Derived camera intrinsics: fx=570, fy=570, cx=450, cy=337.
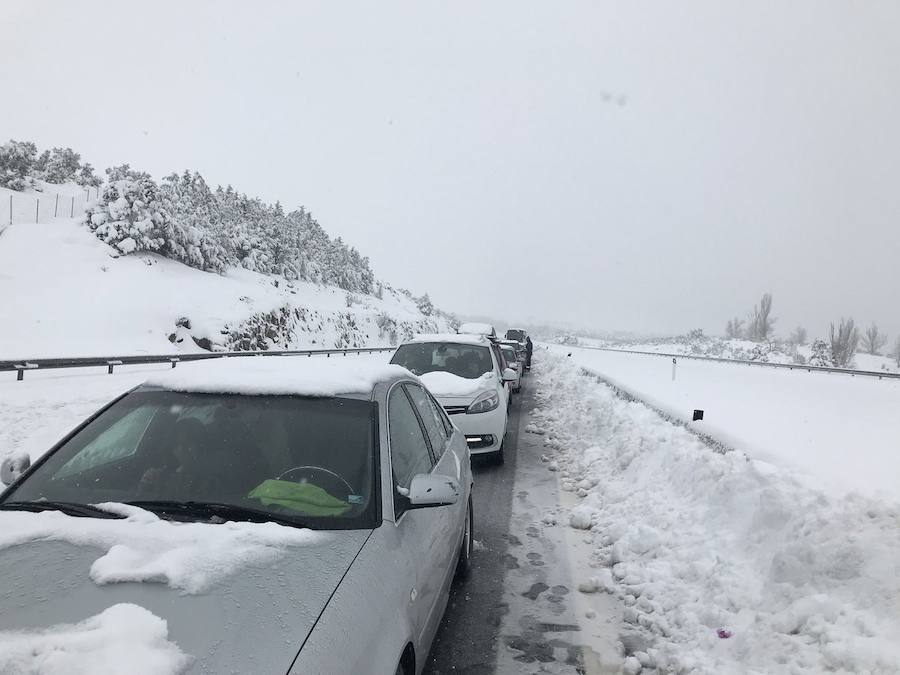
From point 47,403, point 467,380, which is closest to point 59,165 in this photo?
point 47,403

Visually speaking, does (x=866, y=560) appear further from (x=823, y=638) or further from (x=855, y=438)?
(x=855, y=438)

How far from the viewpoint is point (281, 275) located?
207ft

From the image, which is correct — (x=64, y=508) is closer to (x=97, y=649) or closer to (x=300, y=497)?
(x=300, y=497)

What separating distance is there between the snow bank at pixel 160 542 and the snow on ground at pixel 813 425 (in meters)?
4.14

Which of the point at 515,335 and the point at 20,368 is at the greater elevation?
the point at 515,335

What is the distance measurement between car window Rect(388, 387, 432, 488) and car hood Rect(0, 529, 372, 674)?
85 centimetres

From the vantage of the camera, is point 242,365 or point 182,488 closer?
point 182,488

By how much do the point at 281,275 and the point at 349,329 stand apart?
18322mm

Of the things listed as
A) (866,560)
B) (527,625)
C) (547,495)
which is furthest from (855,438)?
(527,625)

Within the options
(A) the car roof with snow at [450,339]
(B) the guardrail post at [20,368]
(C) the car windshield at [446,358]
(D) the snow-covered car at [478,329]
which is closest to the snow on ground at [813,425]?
(C) the car windshield at [446,358]

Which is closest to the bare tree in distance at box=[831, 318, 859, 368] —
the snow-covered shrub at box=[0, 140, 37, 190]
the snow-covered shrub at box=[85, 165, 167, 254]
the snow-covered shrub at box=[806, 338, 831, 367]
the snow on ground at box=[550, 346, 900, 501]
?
the snow-covered shrub at box=[806, 338, 831, 367]

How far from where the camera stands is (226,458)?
2.83 metres

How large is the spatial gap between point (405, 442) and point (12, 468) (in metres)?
2.03

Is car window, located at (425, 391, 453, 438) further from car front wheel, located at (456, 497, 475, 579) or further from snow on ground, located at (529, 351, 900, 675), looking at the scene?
snow on ground, located at (529, 351, 900, 675)
